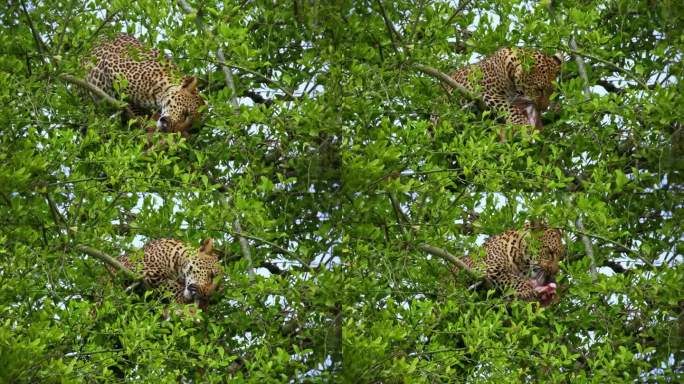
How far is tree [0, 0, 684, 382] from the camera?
14.4 m

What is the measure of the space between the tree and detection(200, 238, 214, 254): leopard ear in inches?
2.3

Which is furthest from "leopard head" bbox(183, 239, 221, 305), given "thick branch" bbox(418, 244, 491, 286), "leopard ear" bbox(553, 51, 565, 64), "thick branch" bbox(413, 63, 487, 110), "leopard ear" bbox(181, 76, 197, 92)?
"leopard ear" bbox(553, 51, 565, 64)

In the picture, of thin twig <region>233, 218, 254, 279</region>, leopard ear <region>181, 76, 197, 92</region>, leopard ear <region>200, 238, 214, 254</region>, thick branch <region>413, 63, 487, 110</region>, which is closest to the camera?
thin twig <region>233, 218, 254, 279</region>

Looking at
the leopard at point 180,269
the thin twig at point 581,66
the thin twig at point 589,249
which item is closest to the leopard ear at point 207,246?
the leopard at point 180,269

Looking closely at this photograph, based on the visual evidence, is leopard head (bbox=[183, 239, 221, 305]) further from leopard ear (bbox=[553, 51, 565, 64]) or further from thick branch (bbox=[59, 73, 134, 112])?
leopard ear (bbox=[553, 51, 565, 64])

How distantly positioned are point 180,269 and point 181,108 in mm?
1809

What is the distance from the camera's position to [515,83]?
18531 mm

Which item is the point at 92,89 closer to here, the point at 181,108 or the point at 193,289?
the point at 181,108

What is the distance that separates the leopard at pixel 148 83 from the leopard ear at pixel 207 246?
156 centimetres

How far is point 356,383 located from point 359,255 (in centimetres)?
120

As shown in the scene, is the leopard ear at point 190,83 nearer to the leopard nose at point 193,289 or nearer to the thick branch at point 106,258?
the leopard nose at point 193,289

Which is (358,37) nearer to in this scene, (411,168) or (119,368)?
(411,168)

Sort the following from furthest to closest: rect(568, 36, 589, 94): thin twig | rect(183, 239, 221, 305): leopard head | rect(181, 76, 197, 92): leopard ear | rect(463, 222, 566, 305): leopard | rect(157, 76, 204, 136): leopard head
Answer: rect(568, 36, 589, 94): thin twig → rect(181, 76, 197, 92): leopard ear → rect(157, 76, 204, 136): leopard head → rect(463, 222, 566, 305): leopard → rect(183, 239, 221, 305): leopard head

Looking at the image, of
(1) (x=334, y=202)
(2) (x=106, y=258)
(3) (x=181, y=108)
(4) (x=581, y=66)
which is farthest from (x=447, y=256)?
(4) (x=581, y=66)
